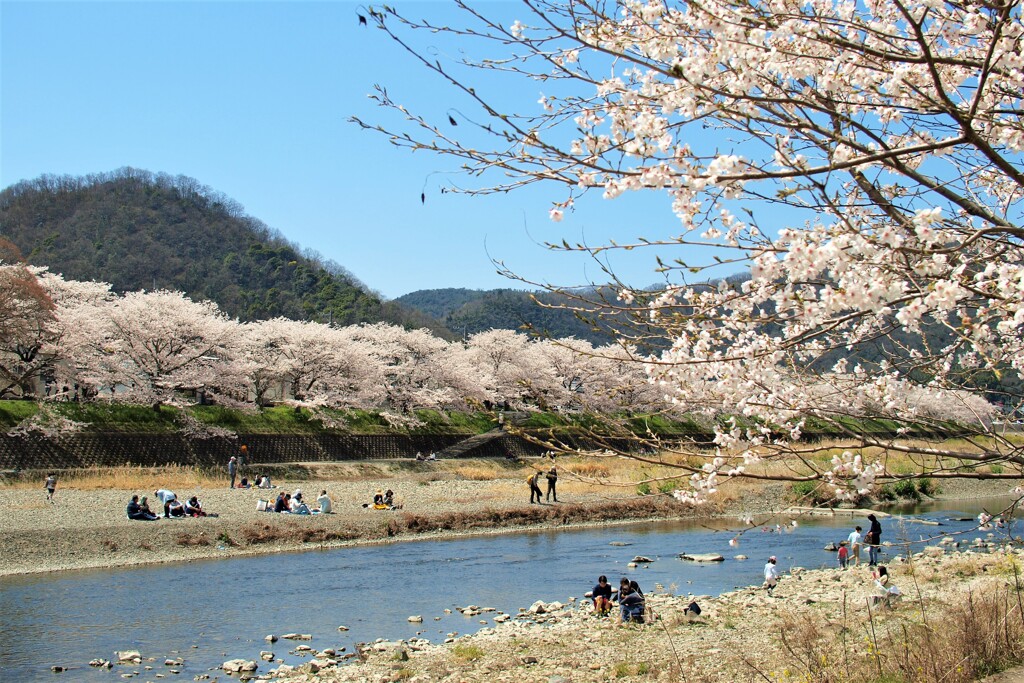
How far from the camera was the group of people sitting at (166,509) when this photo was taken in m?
19.4

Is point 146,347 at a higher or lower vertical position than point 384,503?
higher

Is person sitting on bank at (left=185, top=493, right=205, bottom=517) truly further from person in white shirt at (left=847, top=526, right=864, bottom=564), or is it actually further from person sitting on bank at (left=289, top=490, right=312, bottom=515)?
person in white shirt at (left=847, top=526, right=864, bottom=564)

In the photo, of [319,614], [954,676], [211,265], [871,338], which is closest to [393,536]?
[319,614]

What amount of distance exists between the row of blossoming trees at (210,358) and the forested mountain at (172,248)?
15517 mm

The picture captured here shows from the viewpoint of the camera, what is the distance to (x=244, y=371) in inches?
1352

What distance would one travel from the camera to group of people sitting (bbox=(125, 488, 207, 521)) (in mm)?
19438

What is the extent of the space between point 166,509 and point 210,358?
1333 centimetres

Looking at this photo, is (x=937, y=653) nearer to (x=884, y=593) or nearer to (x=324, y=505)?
(x=884, y=593)

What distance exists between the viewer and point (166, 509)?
2000 centimetres

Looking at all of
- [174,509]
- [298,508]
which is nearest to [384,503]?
[298,508]

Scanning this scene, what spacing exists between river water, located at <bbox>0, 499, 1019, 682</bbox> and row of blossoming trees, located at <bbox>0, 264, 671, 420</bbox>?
21.6 ft

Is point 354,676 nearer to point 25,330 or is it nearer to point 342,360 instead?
point 25,330

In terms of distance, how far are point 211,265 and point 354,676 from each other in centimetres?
6326

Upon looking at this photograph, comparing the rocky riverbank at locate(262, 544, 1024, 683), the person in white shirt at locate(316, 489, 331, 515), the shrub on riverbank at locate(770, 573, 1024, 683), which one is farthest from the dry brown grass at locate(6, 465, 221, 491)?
the shrub on riverbank at locate(770, 573, 1024, 683)
